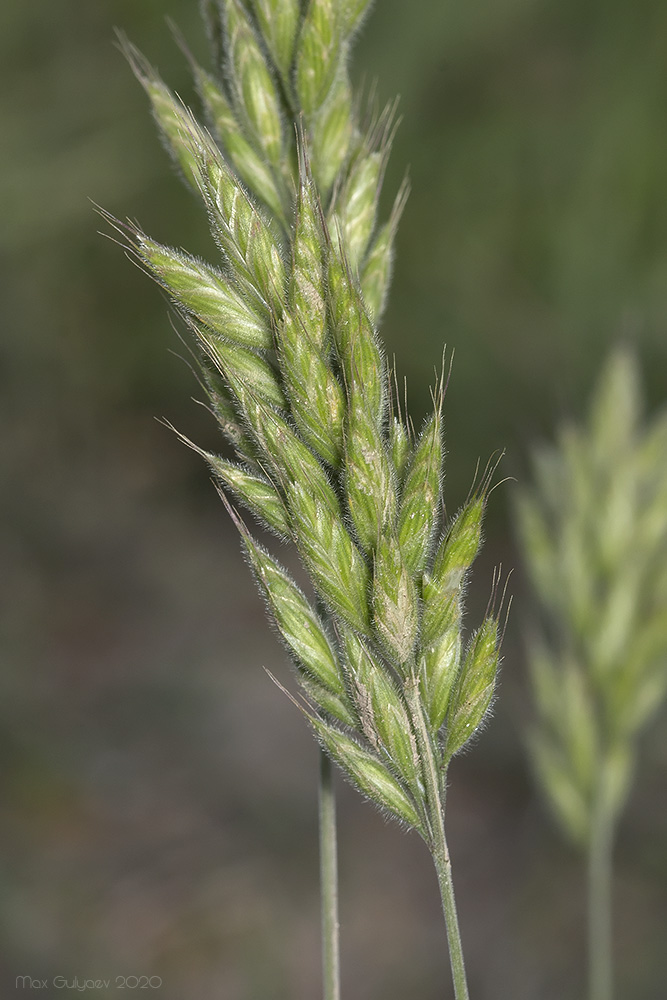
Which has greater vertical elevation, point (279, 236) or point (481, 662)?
point (279, 236)

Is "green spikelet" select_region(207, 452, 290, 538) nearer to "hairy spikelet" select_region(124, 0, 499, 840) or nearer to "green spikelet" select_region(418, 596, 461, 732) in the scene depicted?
"hairy spikelet" select_region(124, 0, 499, 840)

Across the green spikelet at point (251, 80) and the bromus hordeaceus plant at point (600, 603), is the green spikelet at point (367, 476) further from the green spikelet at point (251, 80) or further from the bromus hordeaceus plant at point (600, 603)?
the bromus hordeaceus plant at point (600, 603)

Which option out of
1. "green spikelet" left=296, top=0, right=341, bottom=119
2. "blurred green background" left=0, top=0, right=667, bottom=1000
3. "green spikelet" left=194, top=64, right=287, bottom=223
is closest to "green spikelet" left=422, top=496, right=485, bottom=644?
"green spikelet" left=194, top=64, right=287, bottom=223

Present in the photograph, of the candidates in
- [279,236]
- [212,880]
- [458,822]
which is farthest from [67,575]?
[279,236]

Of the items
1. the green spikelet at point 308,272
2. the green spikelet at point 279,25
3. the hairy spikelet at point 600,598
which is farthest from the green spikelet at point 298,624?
the hairy spikelet at point 600,598

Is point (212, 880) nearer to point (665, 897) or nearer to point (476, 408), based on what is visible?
point (665, 897)

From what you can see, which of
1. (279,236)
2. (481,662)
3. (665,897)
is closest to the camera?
(481,662)
